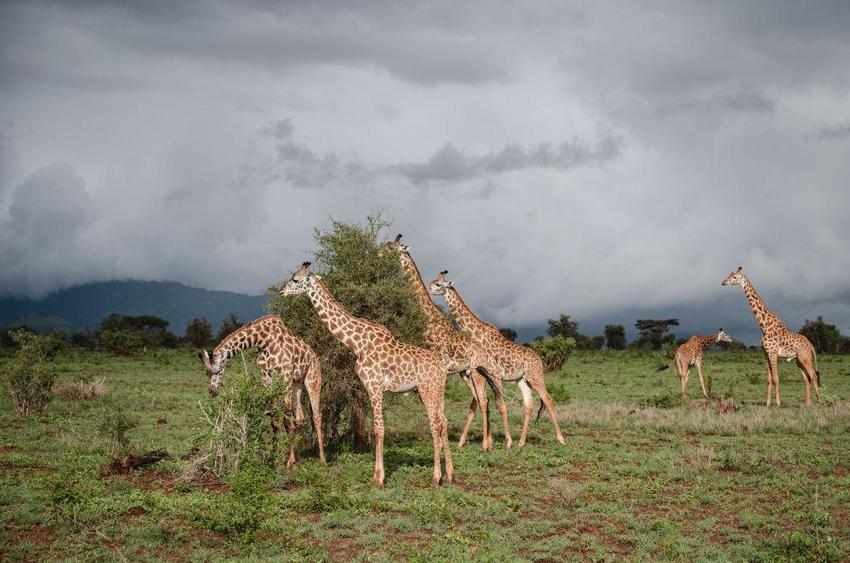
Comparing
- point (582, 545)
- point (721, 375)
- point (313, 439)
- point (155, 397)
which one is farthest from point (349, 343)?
point (721, 375)

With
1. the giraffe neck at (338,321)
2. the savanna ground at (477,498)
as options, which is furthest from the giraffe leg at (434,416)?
the giraffe neck at (338,321)

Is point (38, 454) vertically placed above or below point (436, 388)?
below

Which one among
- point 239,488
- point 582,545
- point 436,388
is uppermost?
point 436,388

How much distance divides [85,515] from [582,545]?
6.95 m

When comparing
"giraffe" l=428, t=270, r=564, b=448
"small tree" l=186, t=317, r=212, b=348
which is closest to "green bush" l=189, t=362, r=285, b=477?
"giraffe" l=428, t=270, r=564, b=448

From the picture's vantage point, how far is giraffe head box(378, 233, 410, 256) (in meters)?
17.3

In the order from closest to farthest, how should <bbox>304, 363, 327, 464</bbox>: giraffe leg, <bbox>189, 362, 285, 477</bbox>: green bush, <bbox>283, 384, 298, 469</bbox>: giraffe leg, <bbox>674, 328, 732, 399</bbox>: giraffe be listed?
<bbox>189, 362, 285, 477</bbox>: green bush
<bbox>283, 384, 298, 469</bbox>: giraffe leg
<bbox>304, 363, 327, 464</bbox>: giraffe leg
<bbox>674, 328, 732, 399</bbox>: giraffe

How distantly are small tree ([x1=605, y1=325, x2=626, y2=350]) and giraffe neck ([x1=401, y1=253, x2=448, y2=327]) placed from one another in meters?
71.1

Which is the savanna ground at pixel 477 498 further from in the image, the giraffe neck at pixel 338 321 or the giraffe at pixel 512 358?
the giraffe neck at pixel 338 321

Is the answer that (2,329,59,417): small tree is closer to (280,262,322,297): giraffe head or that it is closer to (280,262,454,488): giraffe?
(280,262,322,297): giraffe head

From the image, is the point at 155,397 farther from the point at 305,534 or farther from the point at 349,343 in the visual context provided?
the point at 305,534

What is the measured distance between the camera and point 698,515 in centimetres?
1189

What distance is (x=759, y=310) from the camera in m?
27.4

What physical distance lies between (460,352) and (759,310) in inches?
594
